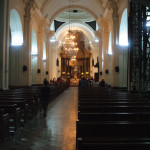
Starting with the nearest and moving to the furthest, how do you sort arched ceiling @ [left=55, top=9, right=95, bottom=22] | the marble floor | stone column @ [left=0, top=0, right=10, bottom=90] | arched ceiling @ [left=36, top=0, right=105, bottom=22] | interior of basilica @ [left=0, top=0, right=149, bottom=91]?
the marble floor, stone column @ [left=0, top=0, right=10, bottom=90], interior of basilica @ [left=0, top=0, right=149, bottom=91], arched ceiling @ [left=36, top=0, right=105, bottom=22], arched ceiling @ [left=55, top=9, right=95, bottom=22]

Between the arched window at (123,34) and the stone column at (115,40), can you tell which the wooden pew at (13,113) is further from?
the arched window at (123,34)

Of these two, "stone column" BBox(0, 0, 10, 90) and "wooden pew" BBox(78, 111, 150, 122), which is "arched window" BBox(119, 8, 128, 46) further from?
"wooden pew" BBox(78, 111, 150, 122)

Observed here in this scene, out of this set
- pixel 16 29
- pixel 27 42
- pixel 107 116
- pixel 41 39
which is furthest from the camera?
pixel 41 39

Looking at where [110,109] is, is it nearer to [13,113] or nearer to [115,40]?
[13,113]

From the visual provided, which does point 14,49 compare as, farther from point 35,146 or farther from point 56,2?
point 35,146

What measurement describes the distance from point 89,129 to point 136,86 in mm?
7784

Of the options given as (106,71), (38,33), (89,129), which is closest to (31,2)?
(38,33)

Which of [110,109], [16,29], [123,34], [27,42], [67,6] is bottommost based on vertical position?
[110,109]

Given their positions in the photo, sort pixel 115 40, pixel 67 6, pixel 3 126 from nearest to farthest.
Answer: pixel 3 126
pixel 115 40
pixel 67 6

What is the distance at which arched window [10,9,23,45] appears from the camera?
527 inches

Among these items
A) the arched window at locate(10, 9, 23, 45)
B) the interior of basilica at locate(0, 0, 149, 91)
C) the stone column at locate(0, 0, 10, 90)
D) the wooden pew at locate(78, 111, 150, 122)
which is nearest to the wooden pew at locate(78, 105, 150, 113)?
the wooden pew at locate(78, 111, 150, 122)

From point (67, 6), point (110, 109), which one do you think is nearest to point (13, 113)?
point (110, 109)

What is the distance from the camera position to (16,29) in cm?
1405

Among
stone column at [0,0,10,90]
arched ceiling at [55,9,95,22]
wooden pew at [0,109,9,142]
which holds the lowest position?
wooden pew at [0,109,9,142]
